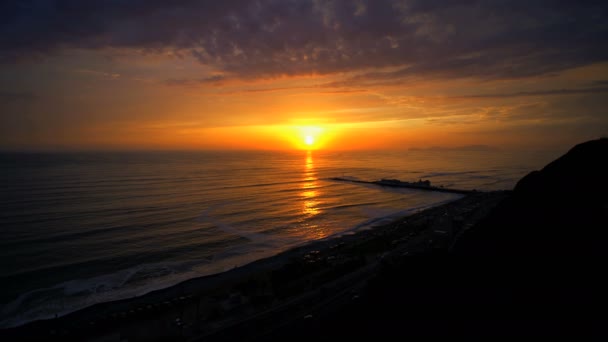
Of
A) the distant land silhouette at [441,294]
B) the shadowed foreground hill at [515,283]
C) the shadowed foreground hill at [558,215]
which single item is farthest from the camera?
the shadowed foreground hill at [558,215]

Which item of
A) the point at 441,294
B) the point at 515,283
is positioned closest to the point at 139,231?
the point at 441,294

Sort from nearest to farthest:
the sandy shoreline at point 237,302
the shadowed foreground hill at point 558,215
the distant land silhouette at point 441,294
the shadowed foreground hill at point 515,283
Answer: the shadowed foreground hill at point 515,283 → the distant land silhouette at point 441,294 → the shadowed foreground hill at point 558,215 → the sandy shoreline at point 237,302

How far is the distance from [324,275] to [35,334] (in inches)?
724

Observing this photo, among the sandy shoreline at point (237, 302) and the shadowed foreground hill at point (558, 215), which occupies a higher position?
the shadowed foreground hill at point (558, 215)

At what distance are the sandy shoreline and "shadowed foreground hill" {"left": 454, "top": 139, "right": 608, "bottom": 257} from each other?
4.55m

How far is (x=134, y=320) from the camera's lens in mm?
18328

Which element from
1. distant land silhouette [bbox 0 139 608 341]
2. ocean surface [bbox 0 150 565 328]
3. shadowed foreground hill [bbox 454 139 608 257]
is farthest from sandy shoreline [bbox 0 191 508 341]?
shadowed foreground hill [bbox 454 139 608 257]

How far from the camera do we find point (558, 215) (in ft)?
51.8

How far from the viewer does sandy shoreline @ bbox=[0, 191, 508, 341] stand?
16703 mm

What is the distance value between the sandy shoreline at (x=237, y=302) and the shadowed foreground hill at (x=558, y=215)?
179 inches

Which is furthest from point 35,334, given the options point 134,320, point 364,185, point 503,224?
point 364,185

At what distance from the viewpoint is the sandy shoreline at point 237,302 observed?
16703 mm

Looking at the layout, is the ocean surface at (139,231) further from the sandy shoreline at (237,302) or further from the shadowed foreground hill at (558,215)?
the shadowed foreground hill at (558,215)

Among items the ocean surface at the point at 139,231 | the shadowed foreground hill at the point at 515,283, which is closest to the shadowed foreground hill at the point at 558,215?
the shadowed foreground hill at the point at 515,283
